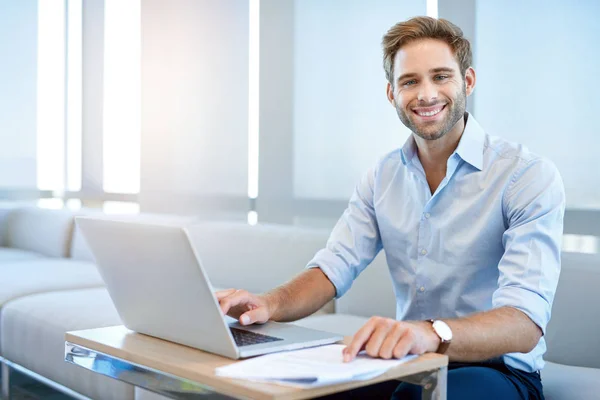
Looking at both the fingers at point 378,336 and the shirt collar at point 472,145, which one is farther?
the shirt collar at point 472,145

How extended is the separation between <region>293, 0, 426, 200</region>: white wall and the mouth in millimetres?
1205

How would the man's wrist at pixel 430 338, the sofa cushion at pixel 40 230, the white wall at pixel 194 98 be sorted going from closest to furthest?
the man's wrist at pixel 430 338 → the white wall at pixel 194 98 → the sofa cushion at pixel 40 230

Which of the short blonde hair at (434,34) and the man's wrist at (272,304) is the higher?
the short blonde hair at (434,34)

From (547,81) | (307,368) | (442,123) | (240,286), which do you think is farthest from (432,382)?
(240,286)

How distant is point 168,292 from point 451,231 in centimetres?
77

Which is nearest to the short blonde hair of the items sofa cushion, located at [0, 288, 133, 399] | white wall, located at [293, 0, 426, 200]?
white wall, located at [293, 0, 426, 200]

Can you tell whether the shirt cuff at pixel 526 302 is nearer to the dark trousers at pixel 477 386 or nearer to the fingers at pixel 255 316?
the dark trousers at pixel 477 386

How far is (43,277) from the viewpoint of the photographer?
139 inches

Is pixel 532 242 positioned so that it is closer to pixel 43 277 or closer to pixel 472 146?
pixel 472 146

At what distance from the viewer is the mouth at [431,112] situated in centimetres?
175

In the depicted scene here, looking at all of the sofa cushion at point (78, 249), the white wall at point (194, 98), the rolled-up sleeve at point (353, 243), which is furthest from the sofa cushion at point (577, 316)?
the sofa cushion at point (78, 249)

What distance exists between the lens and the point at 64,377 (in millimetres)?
2699

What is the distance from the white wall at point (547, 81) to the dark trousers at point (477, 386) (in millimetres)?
995

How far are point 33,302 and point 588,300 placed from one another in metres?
2.06
